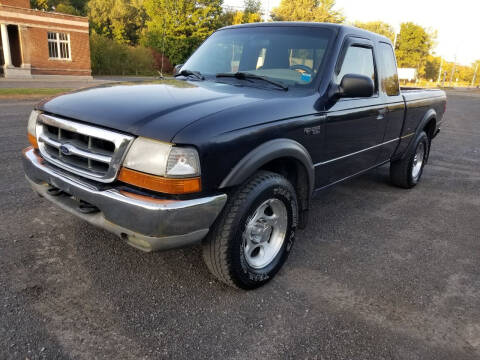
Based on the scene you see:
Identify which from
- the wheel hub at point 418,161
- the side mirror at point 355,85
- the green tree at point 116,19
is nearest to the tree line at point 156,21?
the green tree at point 116,19

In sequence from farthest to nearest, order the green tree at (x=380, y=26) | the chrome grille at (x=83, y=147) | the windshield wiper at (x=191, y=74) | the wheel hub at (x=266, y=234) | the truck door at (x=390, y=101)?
the green tree at (x=380, y=26) < the truck door at (x=390, y=101) < the windshield wiper at (x=191, y=74) < the wheel hub at (x=266, y=234) < the chrome grille at (x=83, y=147)

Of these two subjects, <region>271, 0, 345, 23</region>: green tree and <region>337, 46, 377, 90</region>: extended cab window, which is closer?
<region>337, 46, 377, 90</region>: extended cab window

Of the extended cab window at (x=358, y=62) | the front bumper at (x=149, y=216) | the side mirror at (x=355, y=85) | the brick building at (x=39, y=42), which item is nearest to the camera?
the front bumper at (x=149, y=216)

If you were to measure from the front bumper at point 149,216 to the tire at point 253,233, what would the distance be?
0.49ft

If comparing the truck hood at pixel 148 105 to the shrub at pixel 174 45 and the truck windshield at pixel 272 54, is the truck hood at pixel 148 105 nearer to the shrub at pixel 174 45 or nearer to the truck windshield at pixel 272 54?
the truck windshield at pixel 272 54

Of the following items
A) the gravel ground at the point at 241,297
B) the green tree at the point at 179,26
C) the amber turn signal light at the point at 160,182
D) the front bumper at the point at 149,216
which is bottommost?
the gravel ground at the point at 241,297

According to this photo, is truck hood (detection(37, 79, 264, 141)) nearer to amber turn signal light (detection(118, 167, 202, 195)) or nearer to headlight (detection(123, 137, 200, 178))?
headlight (detection(123, 137, 200, 178))

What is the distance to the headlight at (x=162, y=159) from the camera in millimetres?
2139

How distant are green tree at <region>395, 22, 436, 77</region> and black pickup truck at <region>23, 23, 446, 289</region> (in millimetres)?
72566

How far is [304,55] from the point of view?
3361 millimetres

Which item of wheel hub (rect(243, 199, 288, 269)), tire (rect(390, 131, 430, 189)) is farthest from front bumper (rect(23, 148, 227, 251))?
tire (rect(390, 131, 430, 189))

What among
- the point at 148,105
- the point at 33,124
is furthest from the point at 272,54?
the point at 33,124

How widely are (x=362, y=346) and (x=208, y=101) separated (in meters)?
1.84

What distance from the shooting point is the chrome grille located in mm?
2257
